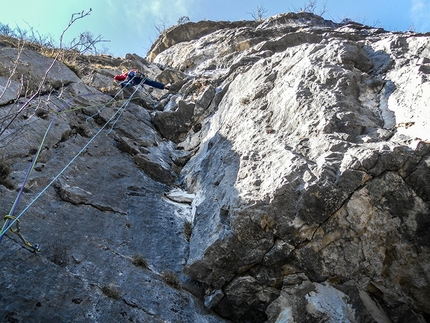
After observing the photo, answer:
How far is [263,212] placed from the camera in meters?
4.18

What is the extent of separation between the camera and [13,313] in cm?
311

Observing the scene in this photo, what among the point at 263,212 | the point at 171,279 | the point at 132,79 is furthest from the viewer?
the point at 132,79

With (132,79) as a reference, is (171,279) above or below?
below

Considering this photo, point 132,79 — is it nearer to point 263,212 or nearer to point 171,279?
point 171,279

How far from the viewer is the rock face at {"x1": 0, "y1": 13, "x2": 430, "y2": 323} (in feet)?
12.1

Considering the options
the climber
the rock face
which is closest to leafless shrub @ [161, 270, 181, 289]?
the rock face

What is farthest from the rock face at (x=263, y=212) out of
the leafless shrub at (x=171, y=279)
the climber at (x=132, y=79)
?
the climber at (x=132, y=79)

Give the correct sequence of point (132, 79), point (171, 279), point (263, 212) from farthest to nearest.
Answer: point (132, 79)
point (171, 279)
point (263, 212)

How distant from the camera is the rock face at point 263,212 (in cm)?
370

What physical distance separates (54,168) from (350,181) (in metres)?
4.53

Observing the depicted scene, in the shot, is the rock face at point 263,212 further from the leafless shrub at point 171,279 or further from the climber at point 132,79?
the climber at point 132,79

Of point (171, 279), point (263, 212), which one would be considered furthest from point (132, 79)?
point (263, 212)

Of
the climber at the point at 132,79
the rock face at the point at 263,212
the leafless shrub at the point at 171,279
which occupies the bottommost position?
the leafless shrub at the point at 171,279

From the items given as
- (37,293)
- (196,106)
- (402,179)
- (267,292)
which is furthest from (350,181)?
(196,106)
